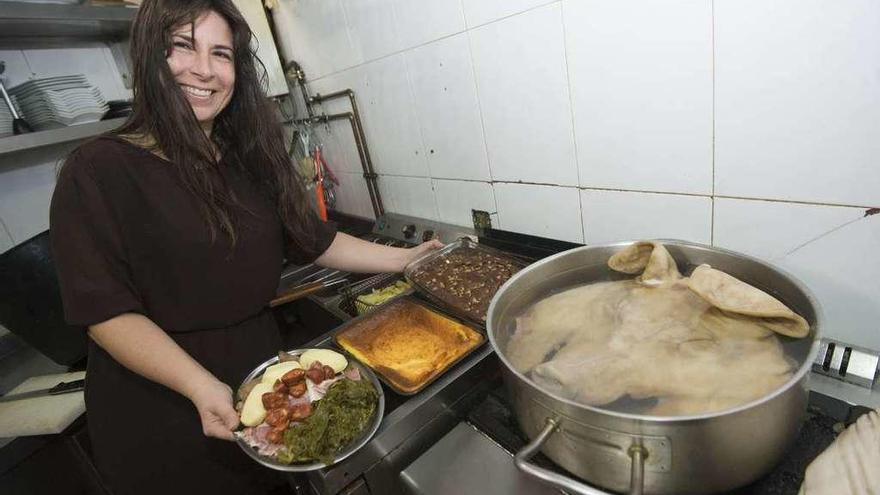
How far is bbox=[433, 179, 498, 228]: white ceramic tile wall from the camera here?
1775mm

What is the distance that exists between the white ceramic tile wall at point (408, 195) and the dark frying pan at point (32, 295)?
1475 mm

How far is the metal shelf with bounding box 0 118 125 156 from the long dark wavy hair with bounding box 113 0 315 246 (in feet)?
3.95

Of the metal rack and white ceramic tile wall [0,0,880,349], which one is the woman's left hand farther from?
the metal rack

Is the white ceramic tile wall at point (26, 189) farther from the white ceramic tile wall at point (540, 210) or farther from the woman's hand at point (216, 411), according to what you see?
the white ceramic tile wall at point (540, 210)

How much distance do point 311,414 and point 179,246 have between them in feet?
1.98

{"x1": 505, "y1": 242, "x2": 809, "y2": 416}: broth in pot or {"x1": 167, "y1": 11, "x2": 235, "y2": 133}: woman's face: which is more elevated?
{"x1": 167, "y1": 11, "x2": 235, "y2": 133}: woman's face

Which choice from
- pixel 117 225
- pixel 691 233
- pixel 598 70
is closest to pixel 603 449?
pixel 691 233

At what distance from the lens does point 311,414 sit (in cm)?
94

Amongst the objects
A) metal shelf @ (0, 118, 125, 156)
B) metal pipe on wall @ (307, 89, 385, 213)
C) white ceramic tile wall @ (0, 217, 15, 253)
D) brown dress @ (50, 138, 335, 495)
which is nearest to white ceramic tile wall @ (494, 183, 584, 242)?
brown dress @ (50, 138, 335, 495)

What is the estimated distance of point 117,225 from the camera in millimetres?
1062

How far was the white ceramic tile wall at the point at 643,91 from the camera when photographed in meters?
1.02

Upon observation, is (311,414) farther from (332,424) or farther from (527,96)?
(527,96)

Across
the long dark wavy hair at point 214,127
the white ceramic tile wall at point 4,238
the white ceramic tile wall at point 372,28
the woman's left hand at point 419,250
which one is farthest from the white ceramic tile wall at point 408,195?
the white ceramic tile wall at point 4,238

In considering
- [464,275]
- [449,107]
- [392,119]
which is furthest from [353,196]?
[464,275]
